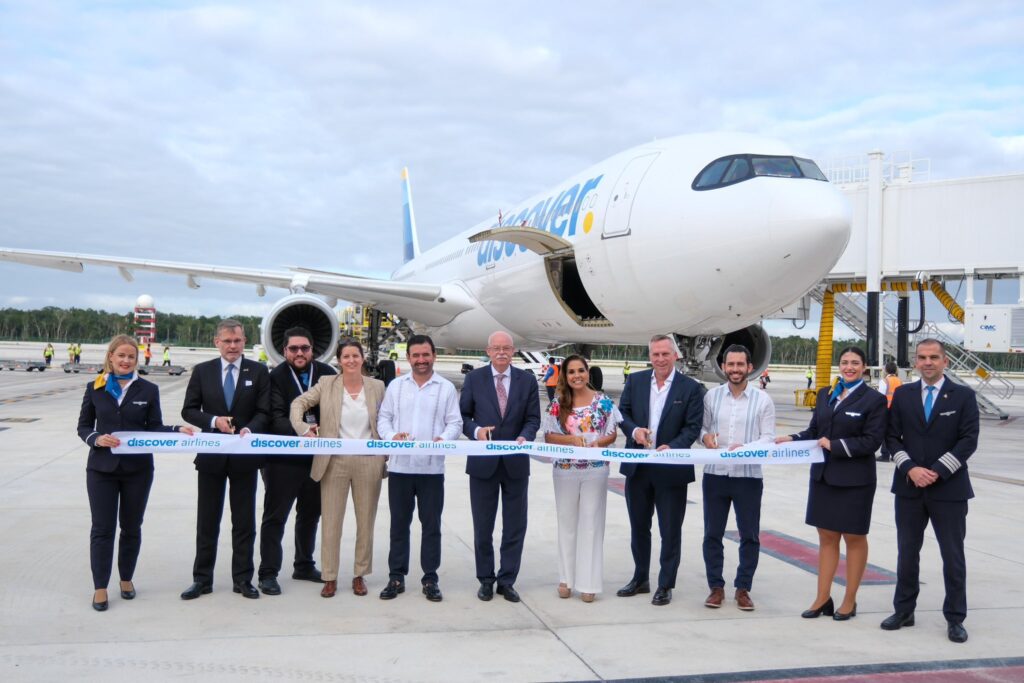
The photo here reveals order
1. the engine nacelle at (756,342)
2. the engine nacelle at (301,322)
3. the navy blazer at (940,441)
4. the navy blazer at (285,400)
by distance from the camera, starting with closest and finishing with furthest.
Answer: the navy blazer at (940,441)
the navy blazer at (285,400)
the engine nacelle at (301,322)
the engine nacelle at (756,342)

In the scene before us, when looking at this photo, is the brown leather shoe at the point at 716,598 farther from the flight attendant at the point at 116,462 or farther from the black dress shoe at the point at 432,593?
the flight attendant at the point at 116,462

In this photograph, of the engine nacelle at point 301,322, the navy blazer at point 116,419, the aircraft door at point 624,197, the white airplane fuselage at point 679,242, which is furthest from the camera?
the engine nacelle at point 301,322

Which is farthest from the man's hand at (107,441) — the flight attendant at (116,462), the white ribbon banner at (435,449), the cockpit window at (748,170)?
the cockpit window at (748,170)

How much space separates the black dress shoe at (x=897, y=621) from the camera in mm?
4114

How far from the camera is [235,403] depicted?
4.74 m

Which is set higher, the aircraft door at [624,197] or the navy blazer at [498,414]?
the aircraft door at [624,197]

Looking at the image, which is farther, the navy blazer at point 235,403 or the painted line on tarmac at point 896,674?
the navy blazer at point 235,403

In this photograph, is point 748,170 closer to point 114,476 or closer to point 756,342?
point 756,342

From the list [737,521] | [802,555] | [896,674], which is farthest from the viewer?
[802,555]

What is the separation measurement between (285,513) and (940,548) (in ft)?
11.3

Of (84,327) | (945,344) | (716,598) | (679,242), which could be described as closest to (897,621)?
(716,598)

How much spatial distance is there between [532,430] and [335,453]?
109cm

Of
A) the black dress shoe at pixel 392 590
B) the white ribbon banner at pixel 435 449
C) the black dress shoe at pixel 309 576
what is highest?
the white ribbon banner at pixel 435 449

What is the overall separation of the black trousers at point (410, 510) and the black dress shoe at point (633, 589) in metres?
1.01
